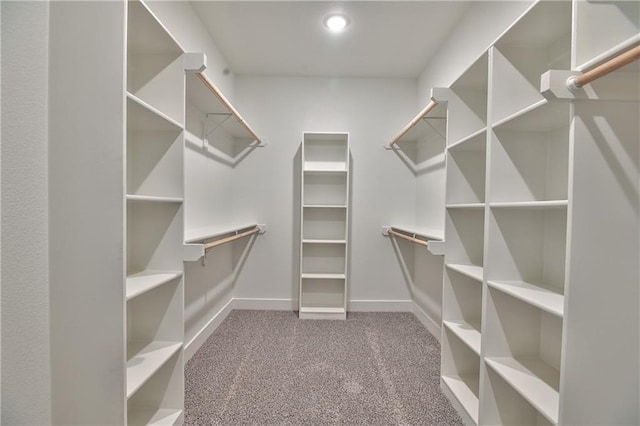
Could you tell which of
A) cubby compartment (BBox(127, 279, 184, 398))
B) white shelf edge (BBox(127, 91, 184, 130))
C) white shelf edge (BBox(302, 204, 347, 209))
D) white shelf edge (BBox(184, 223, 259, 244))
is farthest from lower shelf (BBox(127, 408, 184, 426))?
white shelf edge (BBox(302, 204, 347, 209))

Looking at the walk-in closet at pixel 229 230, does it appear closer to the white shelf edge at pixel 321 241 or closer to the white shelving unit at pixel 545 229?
the white shelving unit at pixel 545 229

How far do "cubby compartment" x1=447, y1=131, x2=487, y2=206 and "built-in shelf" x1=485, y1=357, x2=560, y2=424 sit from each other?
31.7 inches

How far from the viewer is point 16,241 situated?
91 cm

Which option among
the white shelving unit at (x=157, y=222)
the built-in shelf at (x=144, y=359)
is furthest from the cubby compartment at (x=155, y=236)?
the built-in shelf at (x=144, y=359)

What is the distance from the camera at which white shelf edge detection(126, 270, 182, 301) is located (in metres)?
0.98

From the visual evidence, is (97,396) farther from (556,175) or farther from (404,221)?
(404,221)

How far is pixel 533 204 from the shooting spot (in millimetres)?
941

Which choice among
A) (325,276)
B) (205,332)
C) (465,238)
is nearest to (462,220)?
(465,238)

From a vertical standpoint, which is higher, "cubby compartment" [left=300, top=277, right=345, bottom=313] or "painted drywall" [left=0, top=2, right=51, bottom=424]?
"painted drywall" [left=0, top=2, right=51, bottom=424]

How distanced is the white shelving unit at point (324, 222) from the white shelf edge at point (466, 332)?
132 centimetres

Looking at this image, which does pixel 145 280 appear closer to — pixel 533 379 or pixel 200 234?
pixel 200 234

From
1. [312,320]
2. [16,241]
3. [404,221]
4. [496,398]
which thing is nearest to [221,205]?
[312,320]

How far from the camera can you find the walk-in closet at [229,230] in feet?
2.62

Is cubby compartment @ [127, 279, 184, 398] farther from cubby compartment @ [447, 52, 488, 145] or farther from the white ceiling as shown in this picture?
the white ceiling
